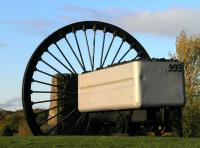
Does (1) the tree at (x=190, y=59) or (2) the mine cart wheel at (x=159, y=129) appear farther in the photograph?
(1) the tree at (x=190, y=59)

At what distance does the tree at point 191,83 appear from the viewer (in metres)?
51.0

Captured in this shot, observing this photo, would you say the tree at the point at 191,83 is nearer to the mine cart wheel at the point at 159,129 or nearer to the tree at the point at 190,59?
the tree at the point at 190,59

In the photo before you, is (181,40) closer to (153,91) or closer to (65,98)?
(65,98)

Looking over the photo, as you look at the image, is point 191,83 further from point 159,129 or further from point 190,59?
point 159,129

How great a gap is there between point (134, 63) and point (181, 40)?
29.5 metres

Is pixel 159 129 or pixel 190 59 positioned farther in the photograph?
pixel 190 59

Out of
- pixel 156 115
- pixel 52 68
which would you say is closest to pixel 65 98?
pixel 52 68

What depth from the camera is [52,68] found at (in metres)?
41.3

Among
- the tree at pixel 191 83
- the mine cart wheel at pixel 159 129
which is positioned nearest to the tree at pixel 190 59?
the tree at pixel 191 83

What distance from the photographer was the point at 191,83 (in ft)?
170

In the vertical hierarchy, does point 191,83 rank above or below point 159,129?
above

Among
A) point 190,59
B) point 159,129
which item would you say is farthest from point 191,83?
point 159,129

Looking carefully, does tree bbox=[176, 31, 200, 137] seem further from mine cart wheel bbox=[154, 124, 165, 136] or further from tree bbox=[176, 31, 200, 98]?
mine cart wheel bbox=[154, 124, 165, 136]

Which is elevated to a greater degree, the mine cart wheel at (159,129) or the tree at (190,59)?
the tree at (190,59)
